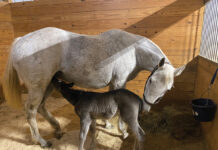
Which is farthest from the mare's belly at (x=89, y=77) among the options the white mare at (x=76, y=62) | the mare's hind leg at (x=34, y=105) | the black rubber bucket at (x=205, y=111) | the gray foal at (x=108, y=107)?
the black rubber bucket at (x=205, y=111)

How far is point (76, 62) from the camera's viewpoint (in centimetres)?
176

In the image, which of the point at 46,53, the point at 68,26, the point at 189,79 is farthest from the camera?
the point at 68,26

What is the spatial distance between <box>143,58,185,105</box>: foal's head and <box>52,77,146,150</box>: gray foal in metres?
0.12

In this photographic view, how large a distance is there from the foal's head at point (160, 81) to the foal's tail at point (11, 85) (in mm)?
1687

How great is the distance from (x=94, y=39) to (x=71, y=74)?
0.54 metres

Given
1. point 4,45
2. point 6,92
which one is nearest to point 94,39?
point 6,92

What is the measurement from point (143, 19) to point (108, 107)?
1.90 metres

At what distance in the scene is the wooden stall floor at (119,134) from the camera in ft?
6.28

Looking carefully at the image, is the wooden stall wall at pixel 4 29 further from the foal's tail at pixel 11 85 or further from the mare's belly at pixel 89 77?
the mare's belly at pixel 89 77

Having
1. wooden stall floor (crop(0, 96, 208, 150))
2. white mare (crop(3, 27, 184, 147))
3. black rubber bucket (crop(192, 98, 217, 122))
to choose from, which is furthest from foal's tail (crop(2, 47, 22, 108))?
black rubber bucket (crop(192, 98, 217, 122))

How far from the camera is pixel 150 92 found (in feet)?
5.08

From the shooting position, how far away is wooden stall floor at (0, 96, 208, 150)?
1915 mm

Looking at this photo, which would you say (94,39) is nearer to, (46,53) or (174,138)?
(46,53)

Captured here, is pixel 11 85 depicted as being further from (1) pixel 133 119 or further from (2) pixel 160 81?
(2) pixel 160 81
